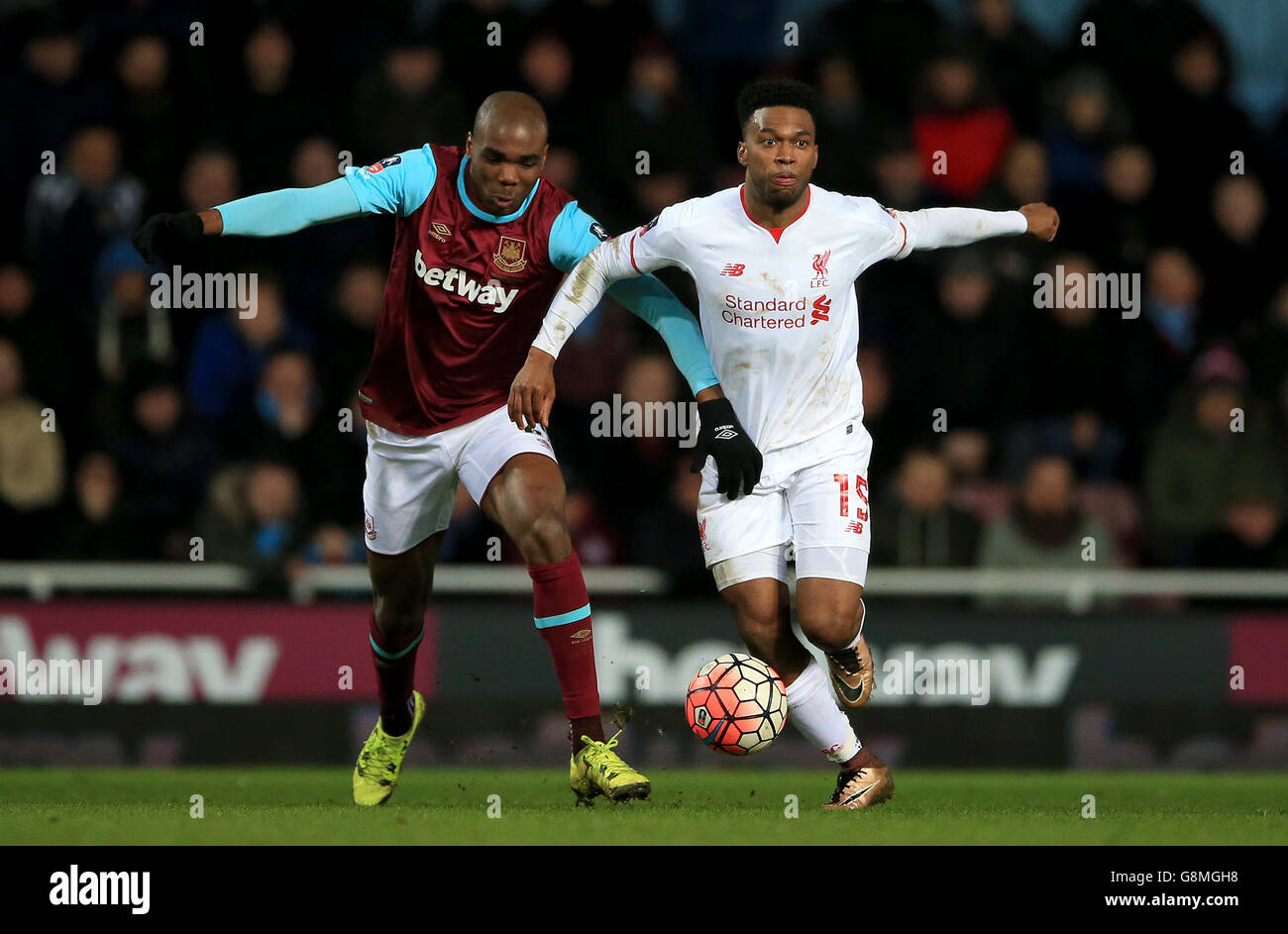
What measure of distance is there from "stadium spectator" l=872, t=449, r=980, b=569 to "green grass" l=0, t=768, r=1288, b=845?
4.39ft

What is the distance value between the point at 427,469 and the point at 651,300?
116 cm

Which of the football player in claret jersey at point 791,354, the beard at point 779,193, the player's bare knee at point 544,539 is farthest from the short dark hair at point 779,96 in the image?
the player's bare knee at point 544,539

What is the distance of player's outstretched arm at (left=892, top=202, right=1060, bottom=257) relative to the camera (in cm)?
738

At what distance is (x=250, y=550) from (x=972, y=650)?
4185 millimetres

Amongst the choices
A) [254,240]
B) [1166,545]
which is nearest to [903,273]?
[1166,545]

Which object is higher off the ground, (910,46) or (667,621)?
(910,46)

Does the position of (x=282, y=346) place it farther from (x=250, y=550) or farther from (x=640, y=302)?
(x=640, y=302)

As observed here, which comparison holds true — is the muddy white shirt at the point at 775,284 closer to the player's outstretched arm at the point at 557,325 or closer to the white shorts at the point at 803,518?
the player's outstretched arm at the point at 557,325

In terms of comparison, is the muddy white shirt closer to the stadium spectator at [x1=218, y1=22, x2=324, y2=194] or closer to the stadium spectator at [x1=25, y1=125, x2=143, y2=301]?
the stadium spectator at [x1=218, y1=22, x2=324, y2=194]

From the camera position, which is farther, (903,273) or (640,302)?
(903,273)

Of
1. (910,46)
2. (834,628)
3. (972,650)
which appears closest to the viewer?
(834,628)

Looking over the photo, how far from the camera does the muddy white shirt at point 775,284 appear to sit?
7.18 m

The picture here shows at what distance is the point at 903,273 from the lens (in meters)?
11.9

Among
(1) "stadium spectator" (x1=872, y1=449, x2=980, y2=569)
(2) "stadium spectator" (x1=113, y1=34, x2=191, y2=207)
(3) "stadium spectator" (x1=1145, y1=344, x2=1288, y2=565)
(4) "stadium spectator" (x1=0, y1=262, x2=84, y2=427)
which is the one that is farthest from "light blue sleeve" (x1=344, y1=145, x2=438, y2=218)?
(3) "stadium spectator" (x1=1145, y1=344, x2=1288, y2=565)
